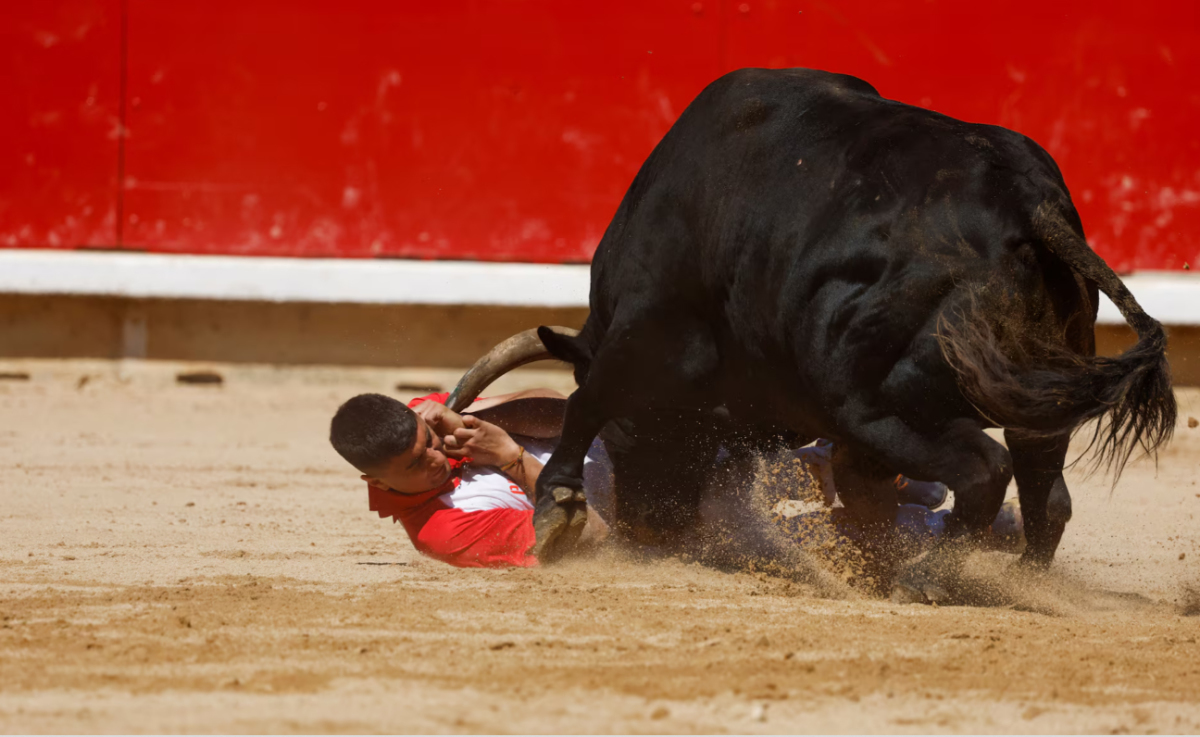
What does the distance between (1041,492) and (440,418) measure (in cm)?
189

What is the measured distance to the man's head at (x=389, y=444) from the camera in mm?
3932

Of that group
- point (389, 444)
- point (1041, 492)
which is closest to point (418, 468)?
point (389, 444)

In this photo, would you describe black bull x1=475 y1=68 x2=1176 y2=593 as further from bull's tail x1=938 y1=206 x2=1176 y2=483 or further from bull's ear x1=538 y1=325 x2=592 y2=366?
bull's ear x1=538 y1=325 x2=592 y2=366

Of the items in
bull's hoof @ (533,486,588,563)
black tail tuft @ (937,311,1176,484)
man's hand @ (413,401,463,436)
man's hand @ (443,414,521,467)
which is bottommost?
bull's hoof @ (533,486,588,563)

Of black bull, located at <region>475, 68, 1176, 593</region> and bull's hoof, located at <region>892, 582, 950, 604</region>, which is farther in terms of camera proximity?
bull's hoof, located at <region>892, 582, 950, 604</region>

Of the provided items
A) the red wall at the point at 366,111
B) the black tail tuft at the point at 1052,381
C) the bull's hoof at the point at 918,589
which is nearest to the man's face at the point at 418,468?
the bull's hoof at the point at 918,589

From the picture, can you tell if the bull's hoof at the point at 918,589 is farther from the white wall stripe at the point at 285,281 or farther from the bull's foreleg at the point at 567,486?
the white wall stripe at the point at 285,281

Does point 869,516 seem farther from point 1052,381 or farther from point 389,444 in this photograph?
point 389,444

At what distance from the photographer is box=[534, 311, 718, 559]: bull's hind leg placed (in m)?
3.78

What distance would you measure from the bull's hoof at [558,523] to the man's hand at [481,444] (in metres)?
0.38

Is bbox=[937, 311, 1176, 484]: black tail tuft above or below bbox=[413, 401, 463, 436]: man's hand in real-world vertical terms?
above

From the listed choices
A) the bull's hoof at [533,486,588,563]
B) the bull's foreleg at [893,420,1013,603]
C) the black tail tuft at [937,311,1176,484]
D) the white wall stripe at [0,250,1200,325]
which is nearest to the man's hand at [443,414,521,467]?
the bull's hoof at [533,486,588,563]

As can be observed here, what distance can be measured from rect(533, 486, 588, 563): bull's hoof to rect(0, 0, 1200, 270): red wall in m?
4.03

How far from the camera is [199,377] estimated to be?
789 centimetres
